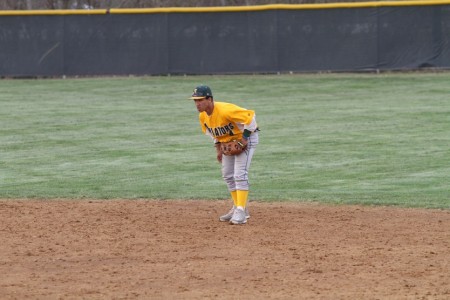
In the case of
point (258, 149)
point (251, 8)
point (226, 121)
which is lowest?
point (258, 149)

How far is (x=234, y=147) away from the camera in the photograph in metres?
10.3

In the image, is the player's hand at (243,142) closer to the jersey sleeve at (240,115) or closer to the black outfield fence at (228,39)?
the jersey sleeve at (240,115)

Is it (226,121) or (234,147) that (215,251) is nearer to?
(234,147)

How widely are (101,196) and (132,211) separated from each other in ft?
4.49

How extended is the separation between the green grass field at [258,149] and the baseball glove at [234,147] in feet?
6.91

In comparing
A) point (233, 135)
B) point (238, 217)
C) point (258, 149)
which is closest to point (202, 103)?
point (233, 135)

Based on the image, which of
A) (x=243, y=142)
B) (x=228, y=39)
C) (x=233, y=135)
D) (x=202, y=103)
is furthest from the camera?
(x=228, y=39)

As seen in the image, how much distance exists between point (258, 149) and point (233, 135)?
253 inches

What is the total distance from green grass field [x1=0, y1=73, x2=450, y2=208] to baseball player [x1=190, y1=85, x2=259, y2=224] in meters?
1.88

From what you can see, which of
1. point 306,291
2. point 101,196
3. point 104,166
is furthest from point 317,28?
point 306,291

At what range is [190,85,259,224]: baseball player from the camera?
398 inches

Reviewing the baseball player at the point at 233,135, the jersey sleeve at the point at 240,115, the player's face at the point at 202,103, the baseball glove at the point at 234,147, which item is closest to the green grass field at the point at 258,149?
the baseball player at the point at 233,135

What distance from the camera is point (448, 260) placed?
8.62 meters

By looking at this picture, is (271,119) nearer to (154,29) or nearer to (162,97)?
(162,97)
